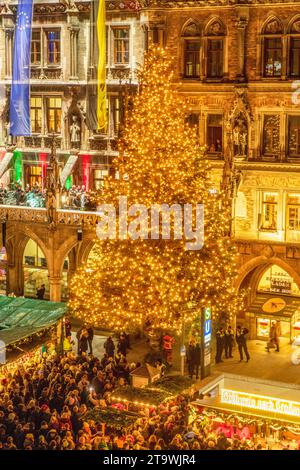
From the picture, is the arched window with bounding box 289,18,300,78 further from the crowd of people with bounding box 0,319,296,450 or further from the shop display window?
the crowd of people with bounding box 0,319,296,450

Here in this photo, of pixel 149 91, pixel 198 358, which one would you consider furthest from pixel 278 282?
pixel 149 91

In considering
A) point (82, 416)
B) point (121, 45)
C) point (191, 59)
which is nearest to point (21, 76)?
point (121, 45)

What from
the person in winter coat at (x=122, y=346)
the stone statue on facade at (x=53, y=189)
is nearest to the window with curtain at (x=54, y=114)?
the stone statue on facade at (x=53, y=189)

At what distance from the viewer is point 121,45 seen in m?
42.2

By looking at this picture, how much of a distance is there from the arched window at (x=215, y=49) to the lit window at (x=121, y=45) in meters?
3.93

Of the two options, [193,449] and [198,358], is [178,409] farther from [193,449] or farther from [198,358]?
[198,358]

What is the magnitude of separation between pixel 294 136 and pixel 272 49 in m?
3.57

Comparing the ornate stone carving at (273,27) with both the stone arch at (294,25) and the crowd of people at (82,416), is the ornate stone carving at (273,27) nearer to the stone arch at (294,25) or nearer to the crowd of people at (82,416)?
the stone arch at (294,25)

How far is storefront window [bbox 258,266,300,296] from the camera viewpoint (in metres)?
39.6

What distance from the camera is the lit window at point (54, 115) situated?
4375cm

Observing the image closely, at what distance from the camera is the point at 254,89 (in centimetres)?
3903

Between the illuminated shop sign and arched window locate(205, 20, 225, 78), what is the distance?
18.1 meters

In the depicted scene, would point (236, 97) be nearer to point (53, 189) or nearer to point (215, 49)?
point (215, 49)
